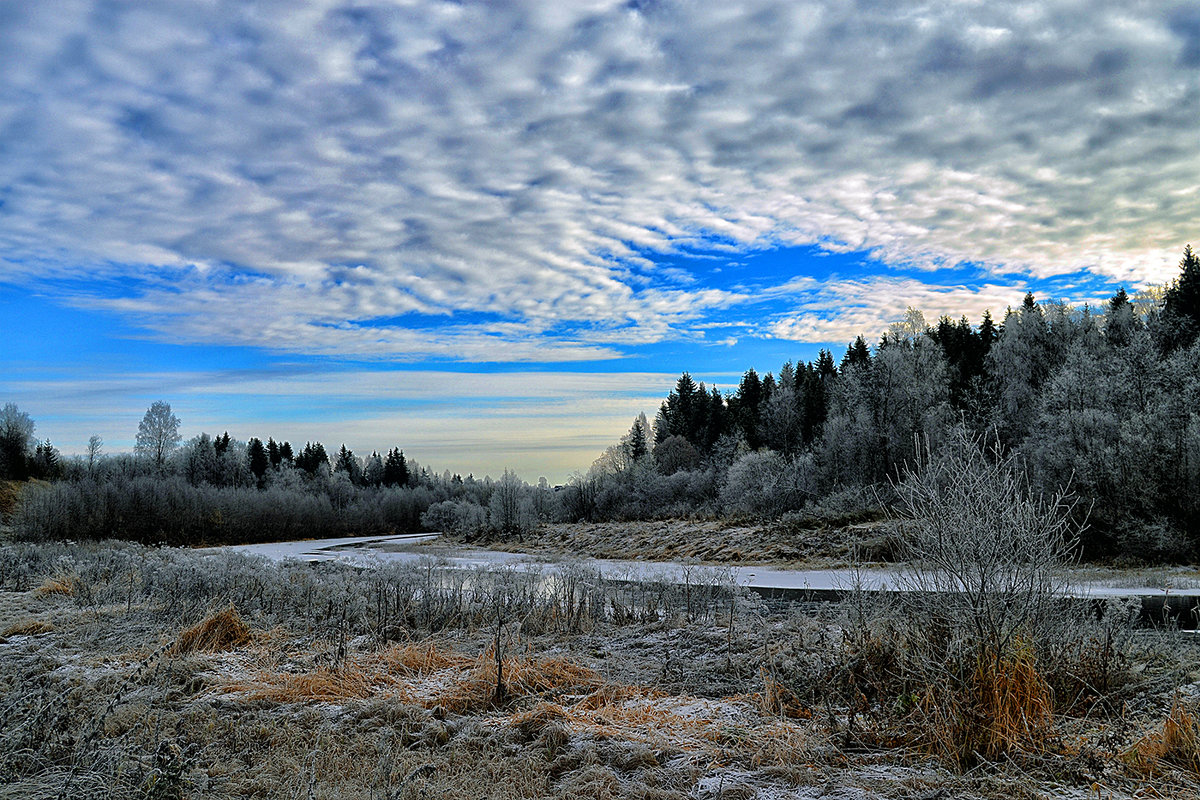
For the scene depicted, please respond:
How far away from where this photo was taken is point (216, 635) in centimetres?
1124

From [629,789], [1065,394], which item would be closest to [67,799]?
[629,789]

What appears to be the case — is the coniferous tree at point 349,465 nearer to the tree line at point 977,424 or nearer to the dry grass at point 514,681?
the tree line at point 977,424

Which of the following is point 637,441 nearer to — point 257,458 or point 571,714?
point 257,458

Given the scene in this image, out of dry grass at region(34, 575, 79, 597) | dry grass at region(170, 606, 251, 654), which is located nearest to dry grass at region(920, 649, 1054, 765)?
dry grass at region(170, 606, 251, 654)

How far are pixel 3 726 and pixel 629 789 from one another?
18.4 ft

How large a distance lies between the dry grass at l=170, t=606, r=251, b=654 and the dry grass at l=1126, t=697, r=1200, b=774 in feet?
37.1

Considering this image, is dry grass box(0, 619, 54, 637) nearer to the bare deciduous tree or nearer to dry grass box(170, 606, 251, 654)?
dry grass box(170, 606, 251, 654)

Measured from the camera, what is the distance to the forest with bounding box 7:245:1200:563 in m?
26.2

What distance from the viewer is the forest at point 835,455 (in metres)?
26.2

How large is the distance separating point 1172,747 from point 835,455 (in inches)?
1770

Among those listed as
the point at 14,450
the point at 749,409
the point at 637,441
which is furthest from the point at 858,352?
the point at 14,450

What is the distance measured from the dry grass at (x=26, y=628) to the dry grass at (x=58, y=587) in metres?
4.58

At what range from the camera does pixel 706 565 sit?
2973cm

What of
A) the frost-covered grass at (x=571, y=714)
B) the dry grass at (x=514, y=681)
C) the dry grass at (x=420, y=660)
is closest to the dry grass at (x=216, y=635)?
the frost-covered grass at (x=571, y=714)
